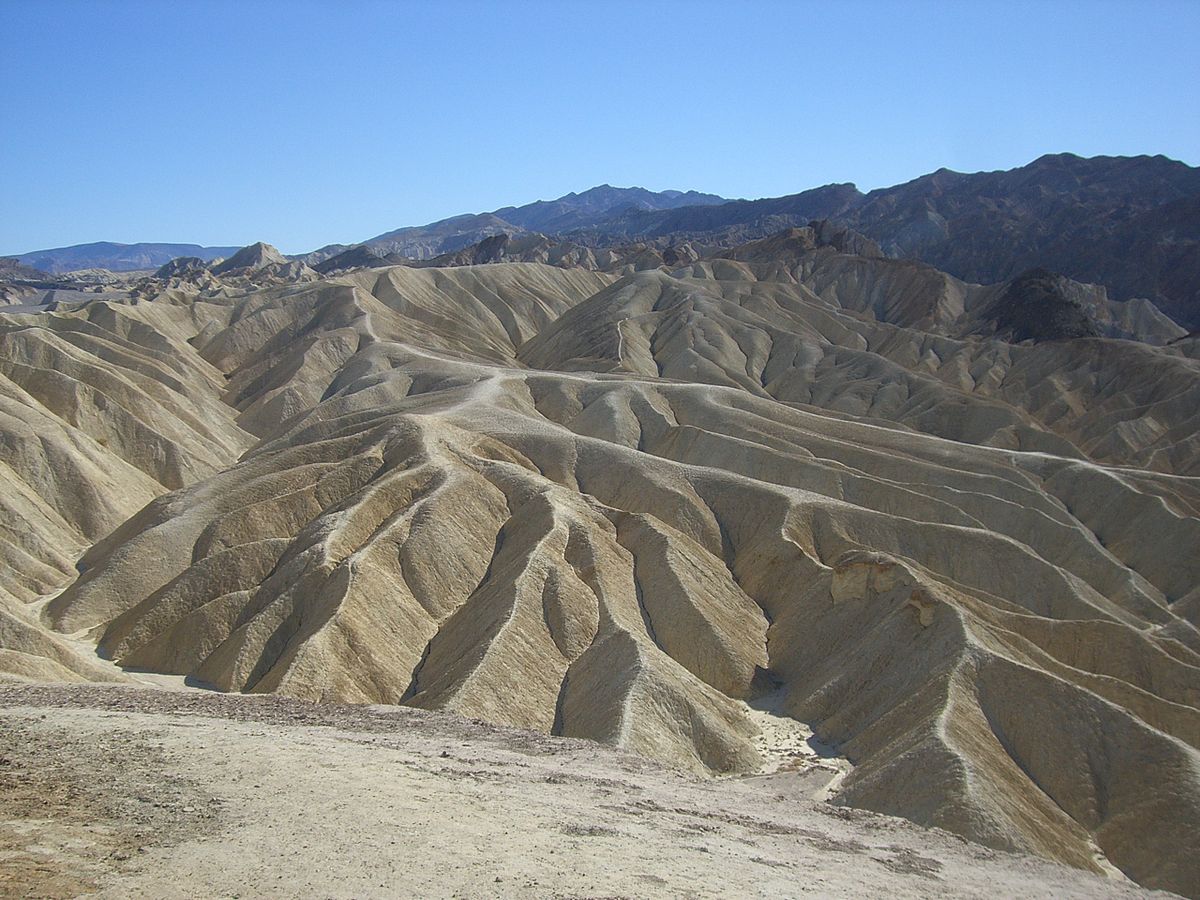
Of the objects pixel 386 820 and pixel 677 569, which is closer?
pixel 386 820

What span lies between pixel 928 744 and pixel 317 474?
1517 inches

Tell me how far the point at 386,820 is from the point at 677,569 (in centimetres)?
2990

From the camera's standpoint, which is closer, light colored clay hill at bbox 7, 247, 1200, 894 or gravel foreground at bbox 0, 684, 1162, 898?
gravel foreground at bbox 0, 684, 1162, 898

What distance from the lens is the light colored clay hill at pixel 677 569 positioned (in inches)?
1355

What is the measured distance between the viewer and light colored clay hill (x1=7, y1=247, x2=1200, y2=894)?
3441 cm

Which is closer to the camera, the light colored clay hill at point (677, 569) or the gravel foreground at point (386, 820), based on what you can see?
the gravel foreground at point (386, 820)

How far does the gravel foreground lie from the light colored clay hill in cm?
554

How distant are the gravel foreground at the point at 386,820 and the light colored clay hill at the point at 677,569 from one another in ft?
18.2

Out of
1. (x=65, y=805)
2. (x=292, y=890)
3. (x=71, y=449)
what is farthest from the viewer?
(x=71, y=449)

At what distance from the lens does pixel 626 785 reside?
83.6 feet

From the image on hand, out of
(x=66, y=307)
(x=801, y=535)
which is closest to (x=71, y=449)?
(x=801, y=535)

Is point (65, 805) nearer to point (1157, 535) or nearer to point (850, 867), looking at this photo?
point (850, 867)

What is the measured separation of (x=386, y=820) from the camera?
19.3m

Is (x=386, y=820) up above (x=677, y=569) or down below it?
above
